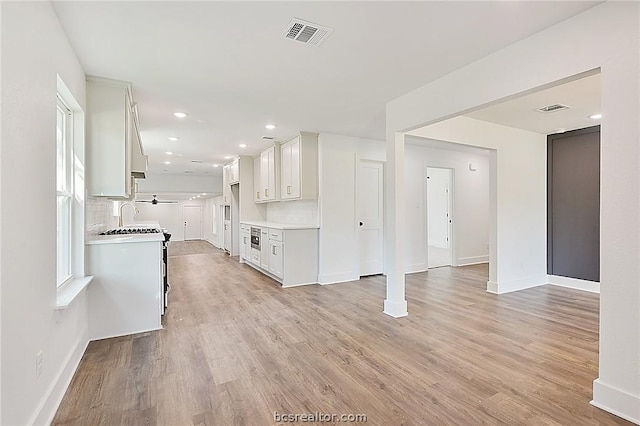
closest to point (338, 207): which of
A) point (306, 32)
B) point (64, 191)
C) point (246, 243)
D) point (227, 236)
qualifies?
point (246, 243)

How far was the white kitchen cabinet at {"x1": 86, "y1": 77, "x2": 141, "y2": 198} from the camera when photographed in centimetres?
303

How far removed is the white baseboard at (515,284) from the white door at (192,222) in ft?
43.5

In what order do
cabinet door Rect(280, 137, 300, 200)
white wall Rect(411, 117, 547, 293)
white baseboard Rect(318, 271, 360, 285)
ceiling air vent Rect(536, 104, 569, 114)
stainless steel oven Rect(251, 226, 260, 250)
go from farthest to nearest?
1. stainless steel oven Rect(251, 226, 260, 250)
2. cabinet door Rect(280, 137, 300, 200)
3. white baseboard Rect(318, 271, 360, 285)
4. white wall Rect(411, 117, 547, 293)
5. ceiling air vent Rect(536, 104, 569, 114)

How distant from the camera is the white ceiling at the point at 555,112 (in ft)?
10.6

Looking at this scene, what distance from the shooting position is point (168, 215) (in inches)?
563

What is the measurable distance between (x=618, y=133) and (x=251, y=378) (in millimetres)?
2971

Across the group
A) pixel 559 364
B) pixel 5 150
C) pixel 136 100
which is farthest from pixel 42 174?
pixel 559 364

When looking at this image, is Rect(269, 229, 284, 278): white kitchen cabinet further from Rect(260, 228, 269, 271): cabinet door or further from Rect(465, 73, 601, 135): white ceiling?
Rect(465, 73, 601, 135): white ceiling

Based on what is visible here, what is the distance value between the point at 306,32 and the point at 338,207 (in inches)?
134

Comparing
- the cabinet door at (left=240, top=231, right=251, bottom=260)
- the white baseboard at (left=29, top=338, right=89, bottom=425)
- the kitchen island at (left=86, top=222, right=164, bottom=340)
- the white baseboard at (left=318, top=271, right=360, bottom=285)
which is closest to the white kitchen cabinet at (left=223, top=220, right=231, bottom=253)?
the cabinet door at (left=240, top=231, right=251, bottom=260)

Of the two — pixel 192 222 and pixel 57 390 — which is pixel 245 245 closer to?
pixel 57 390

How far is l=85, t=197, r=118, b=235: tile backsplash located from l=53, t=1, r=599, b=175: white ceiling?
4.27 ft

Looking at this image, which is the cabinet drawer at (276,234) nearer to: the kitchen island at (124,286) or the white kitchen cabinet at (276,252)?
the white kitchen cabinet at (276,252)

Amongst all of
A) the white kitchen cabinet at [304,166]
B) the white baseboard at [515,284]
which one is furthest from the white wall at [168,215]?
the white baseboard at [515,284]
